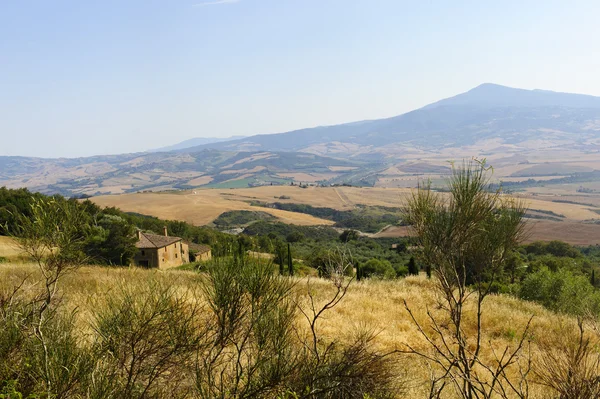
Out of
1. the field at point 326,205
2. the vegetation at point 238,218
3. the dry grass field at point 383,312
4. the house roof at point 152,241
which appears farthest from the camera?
the vegetation at point 238,218

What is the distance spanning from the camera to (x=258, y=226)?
286 ft

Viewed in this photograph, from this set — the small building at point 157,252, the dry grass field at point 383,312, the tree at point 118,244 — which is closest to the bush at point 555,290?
the dry grass field at point 383,312

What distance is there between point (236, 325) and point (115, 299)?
1910 mm

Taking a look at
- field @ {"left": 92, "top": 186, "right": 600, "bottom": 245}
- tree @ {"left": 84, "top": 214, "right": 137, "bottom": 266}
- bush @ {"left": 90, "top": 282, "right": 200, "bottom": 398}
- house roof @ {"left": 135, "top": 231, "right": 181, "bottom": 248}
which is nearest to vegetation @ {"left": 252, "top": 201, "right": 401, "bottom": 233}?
field @ {"left": 92, "top": 186, "right": 600, "bottom": 245}

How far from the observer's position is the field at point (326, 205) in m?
79.5

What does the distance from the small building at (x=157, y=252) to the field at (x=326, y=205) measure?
47.4m

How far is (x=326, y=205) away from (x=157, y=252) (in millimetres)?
92681

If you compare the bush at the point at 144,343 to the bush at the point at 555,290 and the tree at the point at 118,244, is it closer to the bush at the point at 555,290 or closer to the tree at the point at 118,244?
the bush at the point at 555,290

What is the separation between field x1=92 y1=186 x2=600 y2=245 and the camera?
79500mm

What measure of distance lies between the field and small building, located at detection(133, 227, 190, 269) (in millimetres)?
47364

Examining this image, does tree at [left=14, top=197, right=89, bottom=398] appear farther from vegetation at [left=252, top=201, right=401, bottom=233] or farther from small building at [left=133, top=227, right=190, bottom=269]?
vegetation at [left=252, top=201, right=401, bottom=233]

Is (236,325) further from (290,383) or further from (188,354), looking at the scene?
(290,383)

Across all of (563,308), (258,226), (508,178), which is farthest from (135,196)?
(508,178)

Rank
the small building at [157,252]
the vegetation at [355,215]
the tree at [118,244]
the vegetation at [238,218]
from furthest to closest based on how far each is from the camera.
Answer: the vegetation at [355,215]
the vegetation at [238,218]
the small building at [157,252]
the tree at [118,244]
